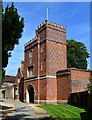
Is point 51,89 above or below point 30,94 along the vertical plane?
above

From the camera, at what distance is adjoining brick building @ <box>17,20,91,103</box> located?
36.4 metres

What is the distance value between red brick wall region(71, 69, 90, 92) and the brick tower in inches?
165

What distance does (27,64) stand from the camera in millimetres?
45062

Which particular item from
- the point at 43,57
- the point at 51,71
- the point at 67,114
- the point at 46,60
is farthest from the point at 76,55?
the point at 67,114

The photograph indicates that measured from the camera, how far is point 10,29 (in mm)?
21469

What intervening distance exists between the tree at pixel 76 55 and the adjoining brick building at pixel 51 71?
23.5m

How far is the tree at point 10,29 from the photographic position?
2114 cm

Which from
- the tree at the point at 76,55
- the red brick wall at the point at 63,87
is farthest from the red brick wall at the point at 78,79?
the tree at the point at 76,55

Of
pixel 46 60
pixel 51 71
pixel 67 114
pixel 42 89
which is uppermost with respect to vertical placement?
pixel 46 60

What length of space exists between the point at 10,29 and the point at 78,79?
17.5 meters

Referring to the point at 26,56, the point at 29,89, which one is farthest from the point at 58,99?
the point at 26,56

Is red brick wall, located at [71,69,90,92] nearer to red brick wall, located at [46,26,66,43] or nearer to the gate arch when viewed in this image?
red brick wall, located at [46,26,66,43]

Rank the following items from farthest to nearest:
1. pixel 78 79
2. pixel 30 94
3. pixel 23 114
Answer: pixel 30 94 < pixel 78 79 < pixel 23 114

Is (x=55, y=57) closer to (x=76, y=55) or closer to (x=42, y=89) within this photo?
(x=42, y=89)
